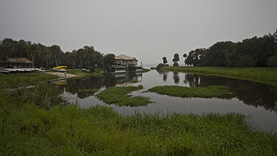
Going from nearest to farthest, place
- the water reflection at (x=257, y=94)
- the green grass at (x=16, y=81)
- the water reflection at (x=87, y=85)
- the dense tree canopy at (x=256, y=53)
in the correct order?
1. the water reflection at (x=257, y=94)
2. the green grass at (x=16, y=81)
3. the water reflection at (x=87, y=85)
4. the dense tree canopy at (x=256, y=53)

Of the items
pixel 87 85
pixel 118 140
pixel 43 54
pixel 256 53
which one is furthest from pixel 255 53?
pixel 43 54

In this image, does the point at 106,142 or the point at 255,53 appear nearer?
the point at 106,142

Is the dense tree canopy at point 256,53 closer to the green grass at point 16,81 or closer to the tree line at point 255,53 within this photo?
the tree line at point 255,53

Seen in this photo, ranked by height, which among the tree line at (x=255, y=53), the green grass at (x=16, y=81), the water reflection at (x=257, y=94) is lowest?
the water reflection at (x=257, y=94)

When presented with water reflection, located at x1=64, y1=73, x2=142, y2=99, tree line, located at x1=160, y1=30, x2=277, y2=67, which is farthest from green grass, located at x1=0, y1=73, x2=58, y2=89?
tree line, located at x1=160, y1=30, x2=277, y2=67

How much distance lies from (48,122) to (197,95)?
56.7 feet

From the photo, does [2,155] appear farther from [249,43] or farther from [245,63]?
[249,43]

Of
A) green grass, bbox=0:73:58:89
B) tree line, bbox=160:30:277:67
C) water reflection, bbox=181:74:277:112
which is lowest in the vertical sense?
water reflection, bbox=181:74:277:112

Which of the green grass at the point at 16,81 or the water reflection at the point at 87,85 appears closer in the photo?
the green grass at the point at 16,81

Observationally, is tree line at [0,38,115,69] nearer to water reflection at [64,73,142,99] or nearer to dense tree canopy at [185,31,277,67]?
water reflection at [64,73,142,99]

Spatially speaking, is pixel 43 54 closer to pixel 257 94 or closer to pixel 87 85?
pixel 87 85

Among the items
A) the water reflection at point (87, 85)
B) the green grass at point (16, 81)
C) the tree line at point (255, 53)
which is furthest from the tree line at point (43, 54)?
the tree line at point (255, 53)

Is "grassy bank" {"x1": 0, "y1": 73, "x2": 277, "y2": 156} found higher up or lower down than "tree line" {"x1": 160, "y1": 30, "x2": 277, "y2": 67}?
lower down

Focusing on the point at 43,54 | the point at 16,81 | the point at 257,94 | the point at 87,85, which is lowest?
the point at 257,94
